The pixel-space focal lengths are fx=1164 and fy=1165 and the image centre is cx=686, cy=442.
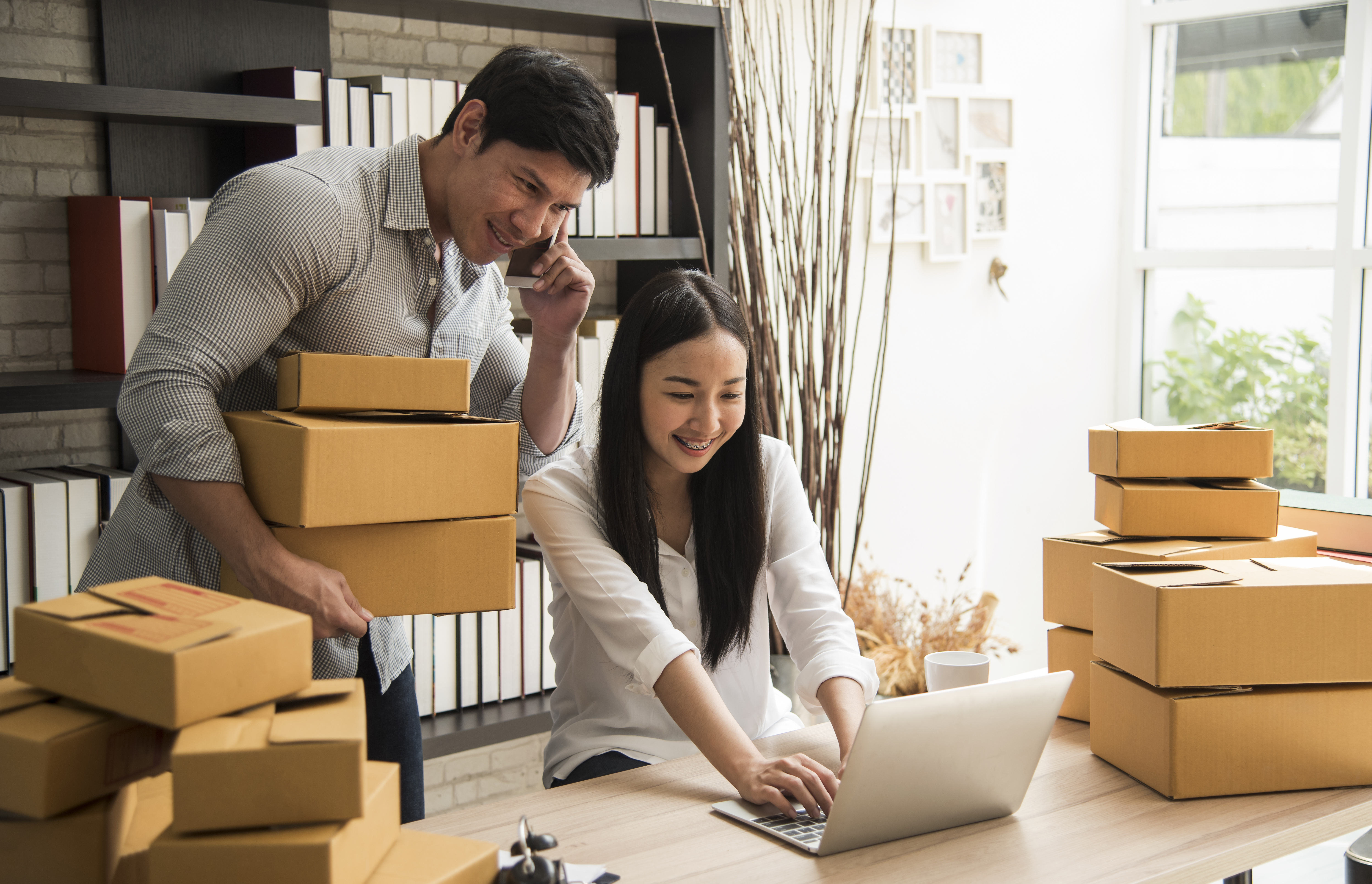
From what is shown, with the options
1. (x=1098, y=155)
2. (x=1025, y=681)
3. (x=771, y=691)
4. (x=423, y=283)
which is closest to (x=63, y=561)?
(x=423, y=283)

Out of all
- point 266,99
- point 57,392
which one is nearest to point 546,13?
point 266,99

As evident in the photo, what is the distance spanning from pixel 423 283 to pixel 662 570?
545mm

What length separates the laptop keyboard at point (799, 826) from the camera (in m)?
1.24

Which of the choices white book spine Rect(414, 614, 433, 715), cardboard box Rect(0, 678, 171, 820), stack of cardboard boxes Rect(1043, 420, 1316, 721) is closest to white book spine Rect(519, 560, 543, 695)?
white book spine Rect(414, 614, 433, 715)

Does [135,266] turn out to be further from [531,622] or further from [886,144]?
[886,144]

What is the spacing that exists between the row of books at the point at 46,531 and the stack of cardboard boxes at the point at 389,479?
2.78ft

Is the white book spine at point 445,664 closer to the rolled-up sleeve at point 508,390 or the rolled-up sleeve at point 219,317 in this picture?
the rolled-up sleeve at point 508,390

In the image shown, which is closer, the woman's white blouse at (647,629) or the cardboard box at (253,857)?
the cardboard box at (253,857)

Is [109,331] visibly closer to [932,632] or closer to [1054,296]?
[932,632]

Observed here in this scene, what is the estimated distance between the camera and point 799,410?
3.09m

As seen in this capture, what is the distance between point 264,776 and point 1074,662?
1.24 meters

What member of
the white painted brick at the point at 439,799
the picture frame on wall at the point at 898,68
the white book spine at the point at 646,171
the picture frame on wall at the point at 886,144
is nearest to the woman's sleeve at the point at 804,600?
the white book spine at the point at 646,171

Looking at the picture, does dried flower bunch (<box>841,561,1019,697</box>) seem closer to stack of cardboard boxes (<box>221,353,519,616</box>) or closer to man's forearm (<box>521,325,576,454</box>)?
man's forearm (<box>521,325,576,454</box>)

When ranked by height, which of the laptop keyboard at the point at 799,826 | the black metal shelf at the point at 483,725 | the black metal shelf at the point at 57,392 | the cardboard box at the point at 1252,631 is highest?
the black metal shelf at the point at 57,392
